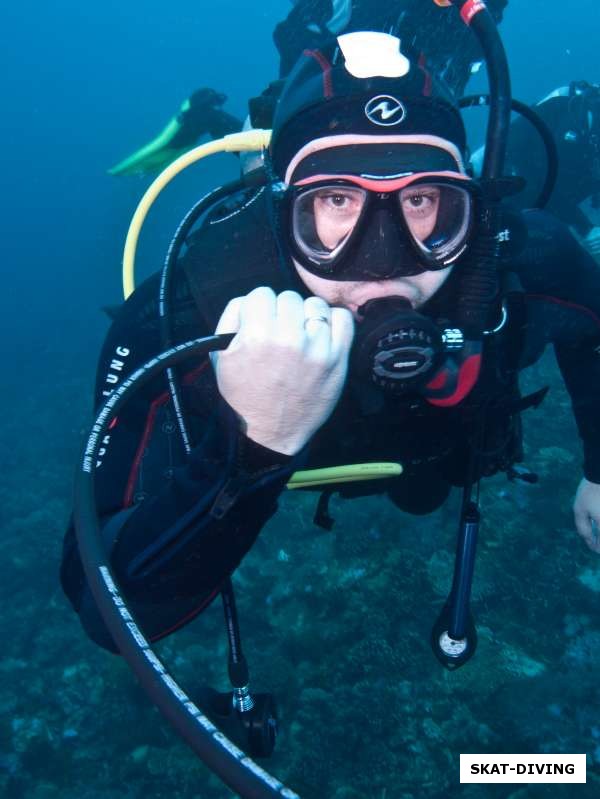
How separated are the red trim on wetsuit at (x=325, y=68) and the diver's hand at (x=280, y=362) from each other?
1.29 meters

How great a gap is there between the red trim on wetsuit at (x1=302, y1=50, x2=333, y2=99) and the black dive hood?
721 mm

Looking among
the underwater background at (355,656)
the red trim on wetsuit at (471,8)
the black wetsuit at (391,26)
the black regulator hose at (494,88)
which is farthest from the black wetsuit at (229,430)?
the black wetsuit at (391,26)

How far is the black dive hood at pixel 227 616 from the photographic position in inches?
30.5

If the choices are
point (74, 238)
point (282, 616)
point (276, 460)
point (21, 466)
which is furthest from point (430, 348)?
point (74, 238)

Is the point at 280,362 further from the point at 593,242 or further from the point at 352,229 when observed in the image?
the point at 593,242

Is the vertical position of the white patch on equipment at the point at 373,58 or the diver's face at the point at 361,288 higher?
the white patch on equipment at the point at 373,58

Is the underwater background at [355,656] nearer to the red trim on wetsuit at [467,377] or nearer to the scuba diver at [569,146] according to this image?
the scuba diver at [569,146]

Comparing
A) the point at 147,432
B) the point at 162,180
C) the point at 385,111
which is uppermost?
the point at 385,111

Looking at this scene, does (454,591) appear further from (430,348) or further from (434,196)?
(434,196)

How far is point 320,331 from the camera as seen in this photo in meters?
1.47

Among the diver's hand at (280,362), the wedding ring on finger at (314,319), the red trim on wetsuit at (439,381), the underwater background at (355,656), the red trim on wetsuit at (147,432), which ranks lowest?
the underwater background at (355,656)

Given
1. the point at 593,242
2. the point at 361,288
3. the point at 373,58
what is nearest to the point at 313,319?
the point at 361,288

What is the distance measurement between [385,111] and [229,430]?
1.53m

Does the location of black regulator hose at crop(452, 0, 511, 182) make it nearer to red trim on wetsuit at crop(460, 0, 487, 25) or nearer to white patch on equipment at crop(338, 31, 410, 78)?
red trim on wetsuit at crop(460, 0, 487, 25)
